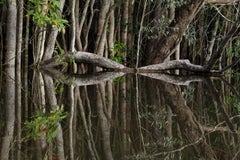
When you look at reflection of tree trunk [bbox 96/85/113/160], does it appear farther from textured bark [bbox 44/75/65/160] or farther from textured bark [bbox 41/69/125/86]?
textured bark [bbox 41/69/125/86]

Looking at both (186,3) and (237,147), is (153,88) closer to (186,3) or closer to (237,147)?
(237,147)

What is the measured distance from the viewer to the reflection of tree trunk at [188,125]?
471 cm

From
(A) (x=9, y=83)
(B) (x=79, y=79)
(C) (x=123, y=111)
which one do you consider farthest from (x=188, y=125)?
(B) (x=79, y=79)

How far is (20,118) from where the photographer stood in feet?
19.4

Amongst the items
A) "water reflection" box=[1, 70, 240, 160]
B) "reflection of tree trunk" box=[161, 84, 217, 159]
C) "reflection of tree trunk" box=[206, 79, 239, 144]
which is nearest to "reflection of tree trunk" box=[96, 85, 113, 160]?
"water reflection" box=[1, 70, 240, 160]

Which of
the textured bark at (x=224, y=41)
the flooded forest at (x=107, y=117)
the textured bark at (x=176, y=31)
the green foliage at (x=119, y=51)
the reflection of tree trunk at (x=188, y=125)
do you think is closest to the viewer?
the flooded forest at (x=107, y=117)

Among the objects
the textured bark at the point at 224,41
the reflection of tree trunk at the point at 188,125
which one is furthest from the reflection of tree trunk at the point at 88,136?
the textured bark at the point at 224,41

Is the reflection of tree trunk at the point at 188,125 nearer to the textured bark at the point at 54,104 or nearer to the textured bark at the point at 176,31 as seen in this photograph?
the textured bark at the point at 54,104

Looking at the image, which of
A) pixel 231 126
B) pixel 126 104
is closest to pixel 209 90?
pixel 126 104

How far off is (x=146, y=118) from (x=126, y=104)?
1643 millimetres

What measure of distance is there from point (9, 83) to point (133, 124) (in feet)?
14.6

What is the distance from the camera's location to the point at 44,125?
17.4ft

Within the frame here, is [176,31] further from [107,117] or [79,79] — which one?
[107,117]

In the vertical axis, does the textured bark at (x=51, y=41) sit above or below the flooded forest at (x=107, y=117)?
above
